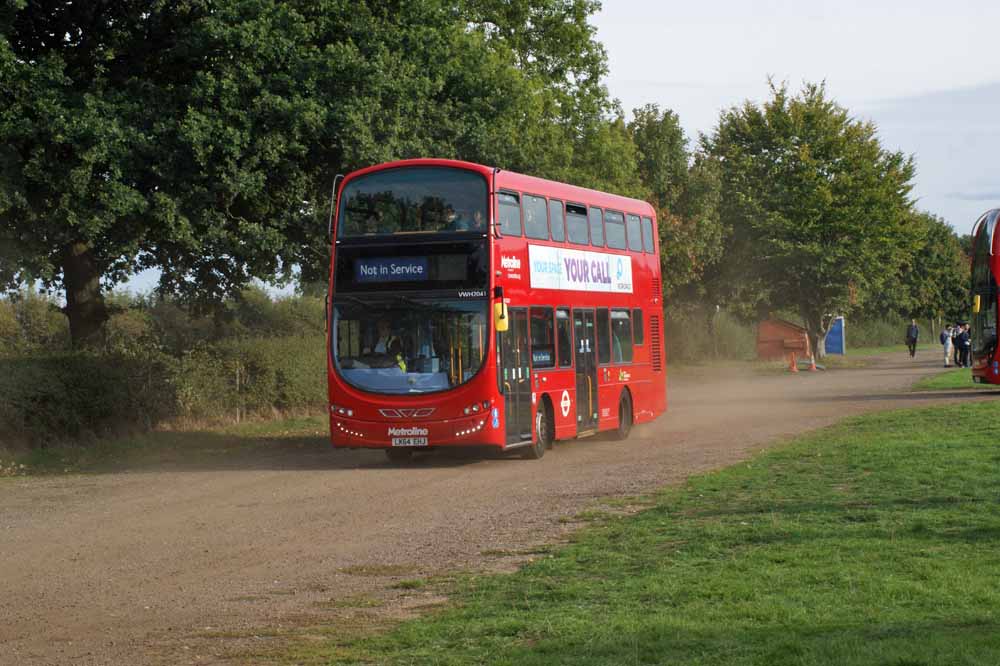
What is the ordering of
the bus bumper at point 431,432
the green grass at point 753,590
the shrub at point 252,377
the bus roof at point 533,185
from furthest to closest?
the shrub at point 252,377
the bus roof at point 533,185
the bus bumper at point 431,432
the green grass at point 753,590

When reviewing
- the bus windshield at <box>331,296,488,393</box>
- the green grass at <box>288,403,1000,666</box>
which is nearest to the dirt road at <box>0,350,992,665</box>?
the green grass at <box>288,403,1000,666</box>

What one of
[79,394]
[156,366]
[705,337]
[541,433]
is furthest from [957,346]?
[79,394]

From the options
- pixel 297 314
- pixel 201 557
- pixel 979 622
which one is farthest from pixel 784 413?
pixel 979 622

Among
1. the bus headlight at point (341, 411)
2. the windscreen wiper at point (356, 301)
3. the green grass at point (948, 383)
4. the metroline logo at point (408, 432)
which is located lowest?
the green grass at point (948, 383)

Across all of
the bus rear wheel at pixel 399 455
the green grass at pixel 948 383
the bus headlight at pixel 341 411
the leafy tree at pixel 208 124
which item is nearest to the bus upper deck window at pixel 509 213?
the bus headlight at pixel 341 411

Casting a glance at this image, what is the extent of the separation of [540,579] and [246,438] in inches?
664

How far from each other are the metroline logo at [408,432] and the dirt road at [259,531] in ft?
1.76

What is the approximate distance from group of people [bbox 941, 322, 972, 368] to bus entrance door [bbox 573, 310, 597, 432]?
1334 inches

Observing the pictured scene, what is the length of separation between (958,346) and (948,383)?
16437mm

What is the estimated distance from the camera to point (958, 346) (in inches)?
2188

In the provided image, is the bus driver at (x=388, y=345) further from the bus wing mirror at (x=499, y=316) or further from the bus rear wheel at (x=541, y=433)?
the bus rear wheel at (x=541, y=433)

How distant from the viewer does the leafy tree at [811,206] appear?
200ft

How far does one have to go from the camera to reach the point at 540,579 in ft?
32.5

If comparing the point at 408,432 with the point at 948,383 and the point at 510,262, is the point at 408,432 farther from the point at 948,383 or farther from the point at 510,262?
the point at 948,383
